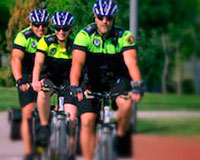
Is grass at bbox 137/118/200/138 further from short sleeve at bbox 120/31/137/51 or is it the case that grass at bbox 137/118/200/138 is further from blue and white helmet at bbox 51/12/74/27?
short sleeve at bbox 120/31/137/51

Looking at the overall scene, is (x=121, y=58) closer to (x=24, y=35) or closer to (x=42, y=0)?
(x=24, y=35)

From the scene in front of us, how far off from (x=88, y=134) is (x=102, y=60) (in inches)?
30.8

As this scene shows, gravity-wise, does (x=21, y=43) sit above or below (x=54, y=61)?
above

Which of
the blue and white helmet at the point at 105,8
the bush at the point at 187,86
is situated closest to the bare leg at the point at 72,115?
the blue and white helmet at the point at 105,8

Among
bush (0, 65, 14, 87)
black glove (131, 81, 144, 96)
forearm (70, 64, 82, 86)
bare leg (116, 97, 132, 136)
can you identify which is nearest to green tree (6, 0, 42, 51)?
bush (0, 65, 14, 87)

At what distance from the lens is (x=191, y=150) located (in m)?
11.5

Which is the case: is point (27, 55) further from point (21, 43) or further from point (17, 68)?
point (17, 68)

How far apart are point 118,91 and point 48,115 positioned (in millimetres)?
1644

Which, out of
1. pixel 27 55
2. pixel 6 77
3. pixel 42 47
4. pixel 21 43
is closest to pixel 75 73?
pixel 42 47

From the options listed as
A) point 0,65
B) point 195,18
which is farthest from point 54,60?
point 195,18

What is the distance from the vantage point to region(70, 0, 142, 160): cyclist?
23.0 ft

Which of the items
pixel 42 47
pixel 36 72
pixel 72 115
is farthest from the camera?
pixel 72 115

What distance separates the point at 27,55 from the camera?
8.66m

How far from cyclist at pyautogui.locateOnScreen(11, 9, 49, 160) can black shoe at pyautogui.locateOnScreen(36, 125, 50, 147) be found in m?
0.24
